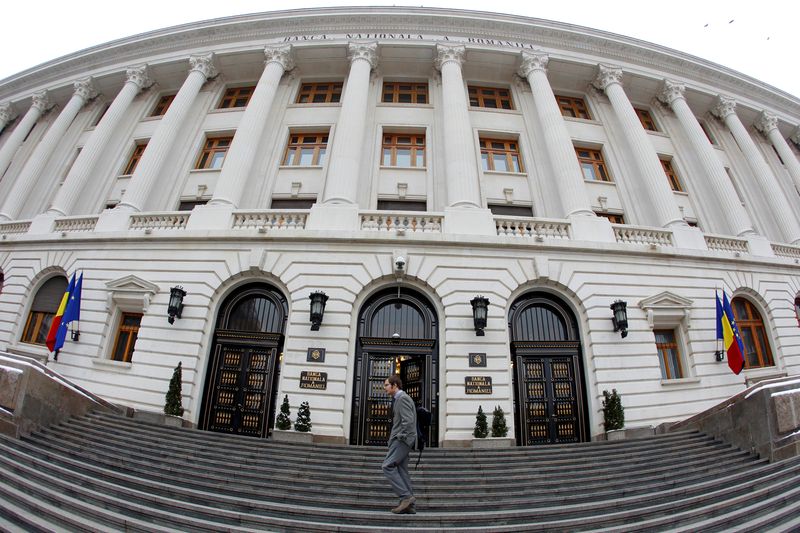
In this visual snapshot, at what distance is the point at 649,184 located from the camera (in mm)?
15500

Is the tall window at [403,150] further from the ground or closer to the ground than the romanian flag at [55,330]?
further from the ground

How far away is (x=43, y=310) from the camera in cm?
1413

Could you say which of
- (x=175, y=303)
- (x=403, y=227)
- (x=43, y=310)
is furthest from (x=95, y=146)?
(x=403, y=227)

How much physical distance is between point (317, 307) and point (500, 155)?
443 inches

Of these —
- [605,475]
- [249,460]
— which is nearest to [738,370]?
[605,475]

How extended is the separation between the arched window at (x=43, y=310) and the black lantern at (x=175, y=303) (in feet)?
19.2

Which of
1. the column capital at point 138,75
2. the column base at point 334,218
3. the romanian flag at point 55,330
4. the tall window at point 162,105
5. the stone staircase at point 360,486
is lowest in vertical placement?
the stone staircase at point 360,486

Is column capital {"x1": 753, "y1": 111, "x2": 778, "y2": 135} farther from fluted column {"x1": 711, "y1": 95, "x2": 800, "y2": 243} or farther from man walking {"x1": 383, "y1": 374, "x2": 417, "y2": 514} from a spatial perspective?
man walking {"x1": 383, "y1": 374, "x2": 417, "y2": 514}

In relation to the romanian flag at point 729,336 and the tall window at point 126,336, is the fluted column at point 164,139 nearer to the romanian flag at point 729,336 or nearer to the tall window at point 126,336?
the tall window at point 126,336

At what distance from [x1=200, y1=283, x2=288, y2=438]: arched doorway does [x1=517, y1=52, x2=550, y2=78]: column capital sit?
1591 centimetres

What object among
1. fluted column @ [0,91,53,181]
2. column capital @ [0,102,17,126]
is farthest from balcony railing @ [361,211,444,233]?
column capital @ [0,102,17,126]

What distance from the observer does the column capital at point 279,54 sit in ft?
60.5

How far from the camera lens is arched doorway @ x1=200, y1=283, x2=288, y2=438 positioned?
1117 cm

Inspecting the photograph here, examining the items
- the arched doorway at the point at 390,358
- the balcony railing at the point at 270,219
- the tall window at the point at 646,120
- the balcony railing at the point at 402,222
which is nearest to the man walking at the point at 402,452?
the arched doorway at the point at 390,358
